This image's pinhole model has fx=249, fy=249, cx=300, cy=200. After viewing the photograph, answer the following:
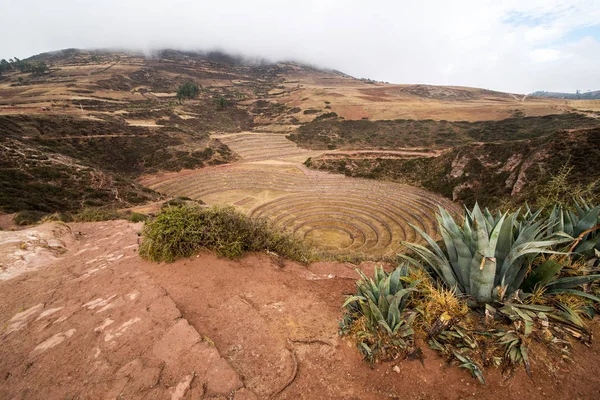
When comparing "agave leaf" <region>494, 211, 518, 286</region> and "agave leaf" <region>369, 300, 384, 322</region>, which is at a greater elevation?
"agave leaf" <region>494, 211, 518, 286</region>

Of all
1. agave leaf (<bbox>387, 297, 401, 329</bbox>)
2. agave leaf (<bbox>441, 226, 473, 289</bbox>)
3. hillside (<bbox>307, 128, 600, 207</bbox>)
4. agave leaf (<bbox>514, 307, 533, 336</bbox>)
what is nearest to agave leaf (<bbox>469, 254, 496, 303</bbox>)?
agave leaf (<bbox>441, 226, 473, 289</bbox>)

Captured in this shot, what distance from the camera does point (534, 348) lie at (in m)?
2.71

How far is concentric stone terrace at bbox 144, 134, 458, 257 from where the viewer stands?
2248 centimetres

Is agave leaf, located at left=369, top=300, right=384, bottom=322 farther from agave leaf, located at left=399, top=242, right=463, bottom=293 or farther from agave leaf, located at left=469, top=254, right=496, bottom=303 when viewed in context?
agave leaf, located at left=469, top=254, right=496, bottom=303

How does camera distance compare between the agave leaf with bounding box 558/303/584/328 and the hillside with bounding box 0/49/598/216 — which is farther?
the hillside with bounding box 0/49/598/216

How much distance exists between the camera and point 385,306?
3.07m

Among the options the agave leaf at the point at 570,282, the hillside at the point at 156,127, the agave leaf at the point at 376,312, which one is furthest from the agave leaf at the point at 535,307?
the hillside at the point at 156,127

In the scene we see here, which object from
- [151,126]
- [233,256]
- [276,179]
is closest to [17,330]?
[233,256]

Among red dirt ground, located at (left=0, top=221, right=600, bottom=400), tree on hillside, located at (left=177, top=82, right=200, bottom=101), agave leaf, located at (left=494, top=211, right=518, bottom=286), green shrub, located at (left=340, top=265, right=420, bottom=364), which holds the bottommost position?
red dirt ground, located at (left=0, top=221, right=600, bottom=400)

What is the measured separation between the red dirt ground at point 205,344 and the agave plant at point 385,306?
39 cm

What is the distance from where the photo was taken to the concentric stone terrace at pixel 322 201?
2248 centimetres

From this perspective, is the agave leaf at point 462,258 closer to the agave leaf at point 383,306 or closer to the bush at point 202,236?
the agave leaf at point 383,306

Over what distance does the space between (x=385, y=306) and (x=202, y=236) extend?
4516 millimetres

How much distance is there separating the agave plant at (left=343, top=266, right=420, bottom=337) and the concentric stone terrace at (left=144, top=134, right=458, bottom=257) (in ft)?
49.8
